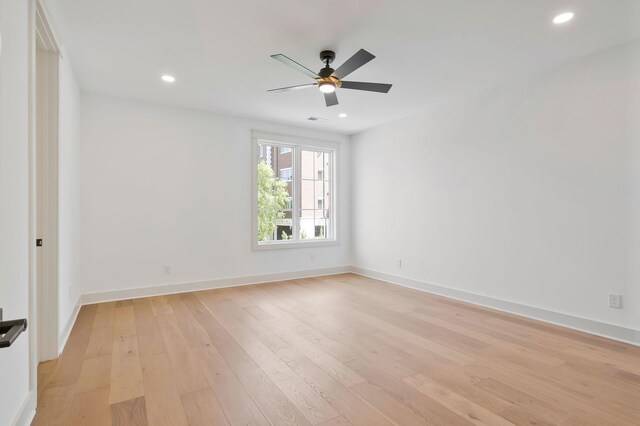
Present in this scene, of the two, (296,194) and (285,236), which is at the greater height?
(296,194)

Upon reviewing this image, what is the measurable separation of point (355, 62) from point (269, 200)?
3.33 m

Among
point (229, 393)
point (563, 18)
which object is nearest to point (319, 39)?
point (563, 18)

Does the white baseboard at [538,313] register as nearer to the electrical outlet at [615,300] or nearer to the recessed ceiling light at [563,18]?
the electrical outlet at [615,300]

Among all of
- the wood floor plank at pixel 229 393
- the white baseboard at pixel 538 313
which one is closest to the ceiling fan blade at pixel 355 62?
the wood floor plank at pixel 229 393

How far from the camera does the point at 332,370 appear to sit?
2.38 metres

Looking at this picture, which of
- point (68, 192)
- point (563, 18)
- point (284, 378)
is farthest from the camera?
point (68, 192)

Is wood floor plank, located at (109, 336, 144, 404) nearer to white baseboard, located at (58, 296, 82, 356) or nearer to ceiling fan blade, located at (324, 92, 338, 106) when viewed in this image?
white baseboard, located at (58, 296, 82, 356)

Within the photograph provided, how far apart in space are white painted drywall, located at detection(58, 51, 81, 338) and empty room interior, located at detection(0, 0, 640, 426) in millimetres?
62

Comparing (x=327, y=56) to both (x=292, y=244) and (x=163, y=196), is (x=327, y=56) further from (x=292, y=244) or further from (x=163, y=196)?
(x=292, y=244)

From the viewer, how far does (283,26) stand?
8.46 ft

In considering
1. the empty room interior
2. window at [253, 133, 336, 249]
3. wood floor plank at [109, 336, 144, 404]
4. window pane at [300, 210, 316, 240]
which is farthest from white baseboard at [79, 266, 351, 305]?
wood floor plank at [109, 336, 144, 404]

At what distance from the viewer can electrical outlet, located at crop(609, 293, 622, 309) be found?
2.94 metres

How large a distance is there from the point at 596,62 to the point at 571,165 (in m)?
0.97

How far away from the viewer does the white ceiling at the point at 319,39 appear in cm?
236
